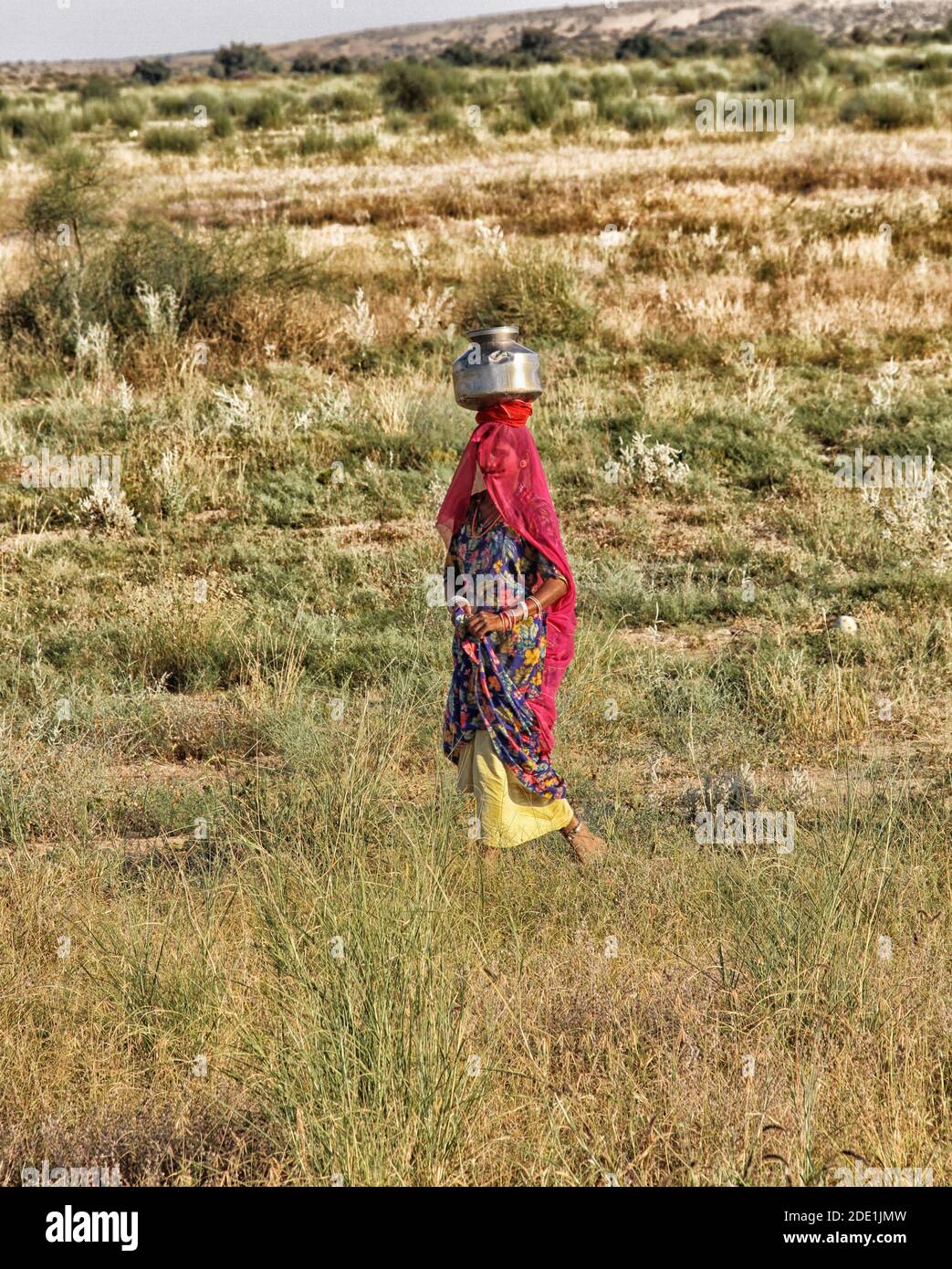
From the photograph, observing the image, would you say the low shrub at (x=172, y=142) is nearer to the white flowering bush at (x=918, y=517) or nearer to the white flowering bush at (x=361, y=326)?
the white flowering bush at (x=361, y=326)

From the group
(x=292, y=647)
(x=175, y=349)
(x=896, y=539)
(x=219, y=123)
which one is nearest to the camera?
(x=292, y=647)

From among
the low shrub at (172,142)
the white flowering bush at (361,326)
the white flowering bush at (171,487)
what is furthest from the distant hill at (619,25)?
the white flowering bush at (171,487)

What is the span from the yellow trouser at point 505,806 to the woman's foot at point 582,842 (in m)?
0.03

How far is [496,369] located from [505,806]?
4.57ft

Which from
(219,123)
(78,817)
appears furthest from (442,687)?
(219,123)

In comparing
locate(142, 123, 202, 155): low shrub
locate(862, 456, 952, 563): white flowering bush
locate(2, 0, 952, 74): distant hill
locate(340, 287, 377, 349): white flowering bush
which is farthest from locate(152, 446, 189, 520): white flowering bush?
locate(2, 0, 952, 74): distant hill

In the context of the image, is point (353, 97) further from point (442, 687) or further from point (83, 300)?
point (442, 687)

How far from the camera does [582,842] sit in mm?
4281

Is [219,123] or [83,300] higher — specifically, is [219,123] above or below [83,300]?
above

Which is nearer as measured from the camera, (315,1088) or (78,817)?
(315,1088)

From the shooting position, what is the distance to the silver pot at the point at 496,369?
3842 millimetres

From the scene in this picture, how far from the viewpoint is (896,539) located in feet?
23.8

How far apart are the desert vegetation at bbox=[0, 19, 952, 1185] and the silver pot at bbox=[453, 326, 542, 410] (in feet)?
4.31
